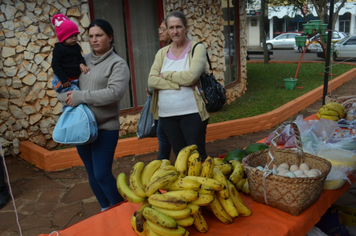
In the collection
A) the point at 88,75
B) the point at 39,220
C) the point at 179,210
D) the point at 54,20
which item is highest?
the point at 54,20

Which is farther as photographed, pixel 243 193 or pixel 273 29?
pixel 273 29

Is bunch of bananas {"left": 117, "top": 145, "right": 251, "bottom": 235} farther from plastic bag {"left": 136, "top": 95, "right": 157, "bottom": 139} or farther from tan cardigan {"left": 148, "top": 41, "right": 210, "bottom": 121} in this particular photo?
plastic bag {"left": 136, "top": 95, "right": 157, "bottom": 139}

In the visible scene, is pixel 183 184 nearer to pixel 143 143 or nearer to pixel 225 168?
pixel 225 168

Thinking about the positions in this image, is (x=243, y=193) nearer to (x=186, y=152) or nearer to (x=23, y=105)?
(x=186, y=152)

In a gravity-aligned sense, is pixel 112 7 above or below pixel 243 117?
above

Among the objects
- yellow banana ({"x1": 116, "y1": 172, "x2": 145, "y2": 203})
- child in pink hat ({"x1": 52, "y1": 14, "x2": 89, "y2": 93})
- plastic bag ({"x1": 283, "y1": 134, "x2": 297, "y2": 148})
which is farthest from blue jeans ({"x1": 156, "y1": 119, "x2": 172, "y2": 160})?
yellow banana ({"x1": 116, "y1": 172, "x2": 145, "y2": 203})

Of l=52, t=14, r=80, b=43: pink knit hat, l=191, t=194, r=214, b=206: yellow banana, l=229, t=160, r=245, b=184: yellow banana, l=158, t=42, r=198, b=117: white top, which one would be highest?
l=52, t=14, r=80, b=43: pink knit hat

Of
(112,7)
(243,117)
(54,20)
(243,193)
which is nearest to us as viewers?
(243,193)

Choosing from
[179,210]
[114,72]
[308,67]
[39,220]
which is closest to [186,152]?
[179,210]

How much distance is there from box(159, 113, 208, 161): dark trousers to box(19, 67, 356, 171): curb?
2299 millimetres

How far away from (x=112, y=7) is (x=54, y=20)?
3309 millimetres

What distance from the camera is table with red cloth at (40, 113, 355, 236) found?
198 centimetres

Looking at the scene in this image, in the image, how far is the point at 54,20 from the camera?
317 centimetres

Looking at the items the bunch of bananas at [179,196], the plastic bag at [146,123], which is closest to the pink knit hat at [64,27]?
the plastic bag at [146,123]
